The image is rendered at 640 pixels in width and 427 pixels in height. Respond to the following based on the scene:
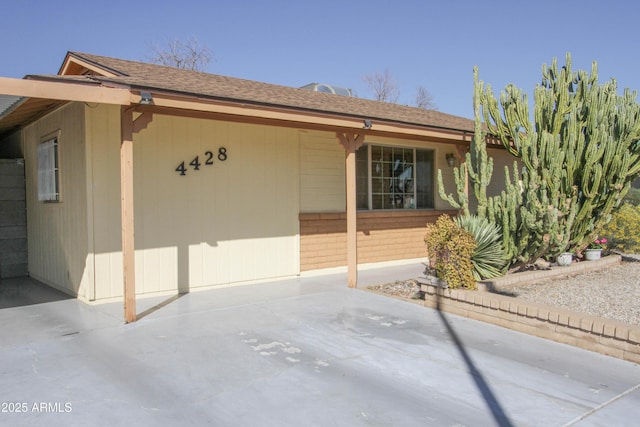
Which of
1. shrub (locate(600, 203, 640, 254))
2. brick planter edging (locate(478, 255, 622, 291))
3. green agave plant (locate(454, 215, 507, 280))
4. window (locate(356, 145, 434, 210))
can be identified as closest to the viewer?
brick planter edging (locate(478, 255, 622, 291))

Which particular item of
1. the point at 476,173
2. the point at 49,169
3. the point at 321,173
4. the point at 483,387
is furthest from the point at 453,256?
the point at 49,169

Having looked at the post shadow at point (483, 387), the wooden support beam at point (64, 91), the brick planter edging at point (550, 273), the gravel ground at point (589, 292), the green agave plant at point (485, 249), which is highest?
the wooden support beam at point (64, 91)

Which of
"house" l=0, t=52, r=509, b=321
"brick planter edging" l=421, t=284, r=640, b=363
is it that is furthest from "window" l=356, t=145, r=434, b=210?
"brick planter edging" l=421, t=284, r=640, b=363

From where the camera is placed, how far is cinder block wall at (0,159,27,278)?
8859 mm

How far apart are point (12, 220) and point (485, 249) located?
8318 millimetres

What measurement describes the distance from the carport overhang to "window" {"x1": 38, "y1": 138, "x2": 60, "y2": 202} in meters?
0.54

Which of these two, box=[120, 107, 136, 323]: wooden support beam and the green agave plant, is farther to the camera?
the green agave plant

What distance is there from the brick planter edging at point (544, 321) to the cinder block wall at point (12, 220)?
740 cm

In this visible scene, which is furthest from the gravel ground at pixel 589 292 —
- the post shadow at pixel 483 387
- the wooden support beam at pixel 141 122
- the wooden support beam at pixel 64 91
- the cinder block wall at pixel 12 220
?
the cinder block wall at pixel 12 220

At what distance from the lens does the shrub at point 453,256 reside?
6.29 meters

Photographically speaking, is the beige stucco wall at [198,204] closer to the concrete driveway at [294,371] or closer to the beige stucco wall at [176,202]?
the beige stucco wall at [176,202]

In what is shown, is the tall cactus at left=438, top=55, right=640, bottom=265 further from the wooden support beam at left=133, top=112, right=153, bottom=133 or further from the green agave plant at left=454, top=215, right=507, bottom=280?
the wooden support beam at left=133, top=112, right=153, bottom=133

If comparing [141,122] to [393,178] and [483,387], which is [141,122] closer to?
[483,387]

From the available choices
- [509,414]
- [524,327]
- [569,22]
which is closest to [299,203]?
[524,327]
